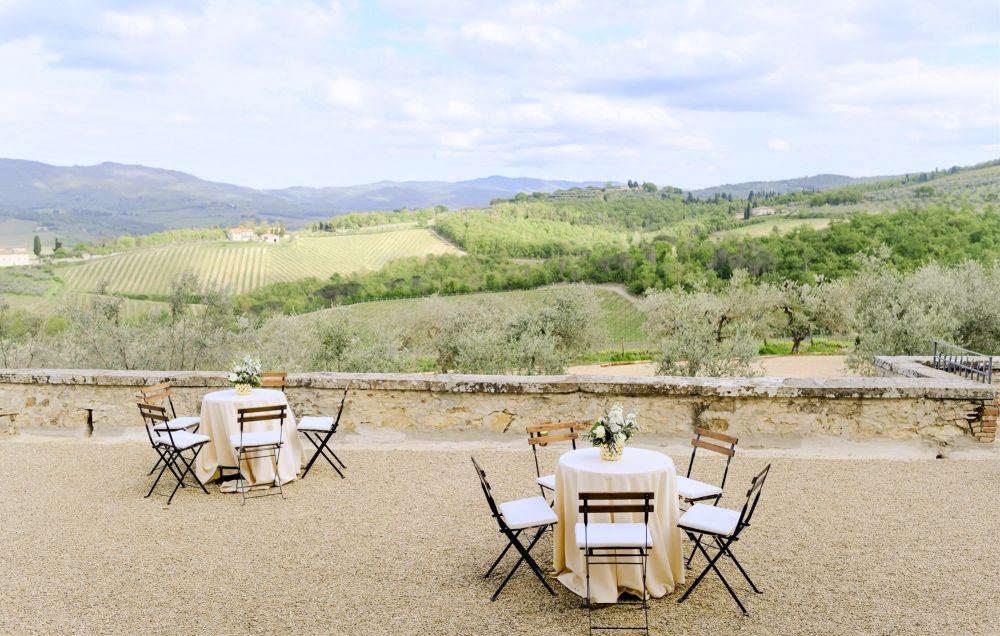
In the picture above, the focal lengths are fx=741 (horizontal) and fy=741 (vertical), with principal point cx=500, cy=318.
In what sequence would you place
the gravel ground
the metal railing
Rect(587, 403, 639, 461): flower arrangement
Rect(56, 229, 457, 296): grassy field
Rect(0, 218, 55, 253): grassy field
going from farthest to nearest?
Rect(0, 218, 55, 253): grassy field < Rect(56, 229, 457, 296): grassy field < the metal railing < Rect(587, 403, 639, 461): flower arrangement < the gravel ground

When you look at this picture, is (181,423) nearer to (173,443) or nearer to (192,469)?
(192,469)

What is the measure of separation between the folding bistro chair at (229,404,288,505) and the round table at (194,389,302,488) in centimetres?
5

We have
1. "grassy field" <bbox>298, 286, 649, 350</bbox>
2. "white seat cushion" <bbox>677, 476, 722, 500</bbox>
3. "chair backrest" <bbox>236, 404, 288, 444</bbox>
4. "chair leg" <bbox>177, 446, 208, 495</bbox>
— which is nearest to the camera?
"white seat cushion" <bbox>677, 476, 722, 500</bbox>

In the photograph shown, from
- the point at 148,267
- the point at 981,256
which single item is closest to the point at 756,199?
the point at 981,256

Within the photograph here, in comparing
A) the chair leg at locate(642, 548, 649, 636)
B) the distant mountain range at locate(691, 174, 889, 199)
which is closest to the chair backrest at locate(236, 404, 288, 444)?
the chair leg at locate(642, 548, 649, 636)

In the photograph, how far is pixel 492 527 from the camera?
17.5 ft

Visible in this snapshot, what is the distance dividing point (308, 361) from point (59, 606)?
19.8 m

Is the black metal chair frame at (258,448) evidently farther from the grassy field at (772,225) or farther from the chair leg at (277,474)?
the grassy field at (772,225)

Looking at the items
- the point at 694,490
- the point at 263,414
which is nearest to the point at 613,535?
the point at 694,490

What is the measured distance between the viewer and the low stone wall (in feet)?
22.7

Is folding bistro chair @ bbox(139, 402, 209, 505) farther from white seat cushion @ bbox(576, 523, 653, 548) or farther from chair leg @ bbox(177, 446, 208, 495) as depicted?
white seat cushion @ bbox(576, 523, 653, 548)

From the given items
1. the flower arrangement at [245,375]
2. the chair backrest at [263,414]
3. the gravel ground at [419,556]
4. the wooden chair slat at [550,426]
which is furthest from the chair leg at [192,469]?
the wooden chair slat at [550,426]

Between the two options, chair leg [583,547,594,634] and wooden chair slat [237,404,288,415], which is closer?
chair leg [583,547,594,634]

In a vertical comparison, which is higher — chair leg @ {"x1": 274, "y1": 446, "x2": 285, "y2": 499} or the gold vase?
the gold vase
